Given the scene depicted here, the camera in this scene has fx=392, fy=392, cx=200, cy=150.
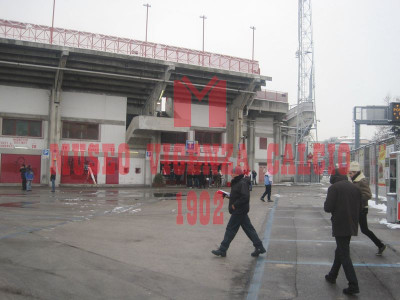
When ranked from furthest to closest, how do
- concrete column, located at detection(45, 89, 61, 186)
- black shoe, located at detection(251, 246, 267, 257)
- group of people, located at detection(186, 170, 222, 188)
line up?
group of people, located at detection(186, 170, 222, 188), concrete column, located at detection(45, 89, 61, 186), black shoe, located at detection(251, 246, 267, 257)

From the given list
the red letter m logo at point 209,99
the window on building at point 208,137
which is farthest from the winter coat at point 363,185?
the window on building at point 208,137

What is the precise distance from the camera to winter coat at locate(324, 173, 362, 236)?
18.2 ft

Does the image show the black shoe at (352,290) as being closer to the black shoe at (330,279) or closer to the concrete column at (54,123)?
the black shoe at (330,279)

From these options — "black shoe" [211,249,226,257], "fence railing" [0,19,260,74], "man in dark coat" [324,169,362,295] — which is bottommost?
"black shoe" [211,249,226,257]

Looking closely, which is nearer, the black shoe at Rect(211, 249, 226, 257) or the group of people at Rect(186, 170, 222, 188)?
the black shoe at Rect(211, 249, 226, 257)

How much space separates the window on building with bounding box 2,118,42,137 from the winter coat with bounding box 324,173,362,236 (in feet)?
88.8

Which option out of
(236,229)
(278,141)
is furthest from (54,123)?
(236,229)

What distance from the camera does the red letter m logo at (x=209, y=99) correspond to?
3222 centimetres

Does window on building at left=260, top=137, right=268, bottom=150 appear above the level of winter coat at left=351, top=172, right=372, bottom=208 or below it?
above

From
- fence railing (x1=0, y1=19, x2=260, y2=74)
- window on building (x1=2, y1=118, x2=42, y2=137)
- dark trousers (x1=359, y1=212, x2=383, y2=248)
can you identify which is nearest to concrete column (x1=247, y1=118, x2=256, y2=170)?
fence railing (x1=0, y1=19, x2=260, y2=74)

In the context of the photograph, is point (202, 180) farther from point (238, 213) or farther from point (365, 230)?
point (365, 230)

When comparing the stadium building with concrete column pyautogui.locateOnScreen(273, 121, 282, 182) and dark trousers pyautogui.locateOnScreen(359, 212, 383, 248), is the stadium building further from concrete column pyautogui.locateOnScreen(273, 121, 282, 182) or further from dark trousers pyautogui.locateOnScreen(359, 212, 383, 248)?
dark trousers pyautogui.locateOnScreen(359, 212, 383, 248)

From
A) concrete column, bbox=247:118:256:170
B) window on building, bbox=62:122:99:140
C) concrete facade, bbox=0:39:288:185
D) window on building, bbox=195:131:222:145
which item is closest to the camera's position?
concrete facade, bbox=0:39:288:185

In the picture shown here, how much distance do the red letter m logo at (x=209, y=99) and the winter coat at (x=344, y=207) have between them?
25771 mm
